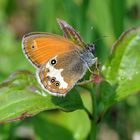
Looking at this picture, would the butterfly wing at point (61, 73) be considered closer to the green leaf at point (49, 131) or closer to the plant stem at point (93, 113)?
the plant stem at point (93, 113)

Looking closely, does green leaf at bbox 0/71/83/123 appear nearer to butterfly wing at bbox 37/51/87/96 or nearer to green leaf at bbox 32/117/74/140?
butterfly wing at bbox 37/51/87/96

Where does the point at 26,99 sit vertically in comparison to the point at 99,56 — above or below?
above

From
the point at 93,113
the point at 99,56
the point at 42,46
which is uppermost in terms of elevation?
the point at 42,46

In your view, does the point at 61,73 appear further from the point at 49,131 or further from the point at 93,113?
the point at 49,131

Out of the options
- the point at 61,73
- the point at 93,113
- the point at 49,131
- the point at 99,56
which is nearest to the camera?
the point at 93,113

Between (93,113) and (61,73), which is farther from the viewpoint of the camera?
(61,73)

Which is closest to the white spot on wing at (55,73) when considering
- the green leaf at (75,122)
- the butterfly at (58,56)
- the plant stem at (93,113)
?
the butterfly at (58,56)

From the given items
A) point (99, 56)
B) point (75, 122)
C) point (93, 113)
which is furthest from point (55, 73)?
point (99, 56)
